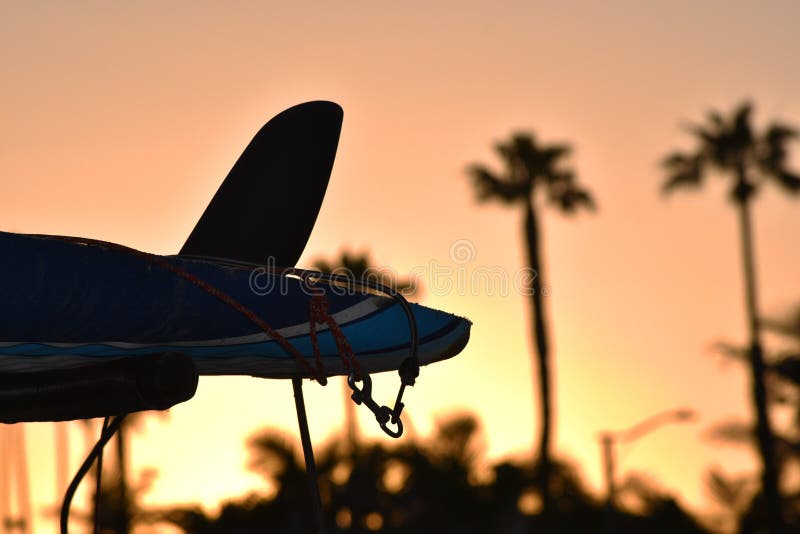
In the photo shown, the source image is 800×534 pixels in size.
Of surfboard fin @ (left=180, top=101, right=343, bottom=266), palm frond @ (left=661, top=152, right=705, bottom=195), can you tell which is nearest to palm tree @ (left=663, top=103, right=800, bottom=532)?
palm frond @ (left=661, top=152, right=705, bottom=195)

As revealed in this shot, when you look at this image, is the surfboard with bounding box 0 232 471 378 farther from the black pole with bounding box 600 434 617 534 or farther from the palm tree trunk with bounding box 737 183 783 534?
the palm tree trunk with bounding box 737 183 783 534

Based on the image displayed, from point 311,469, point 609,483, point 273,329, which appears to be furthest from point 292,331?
point 609,483

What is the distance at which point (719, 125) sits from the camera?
45719 mm

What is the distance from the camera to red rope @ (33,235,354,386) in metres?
3.16

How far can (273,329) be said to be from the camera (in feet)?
11.6

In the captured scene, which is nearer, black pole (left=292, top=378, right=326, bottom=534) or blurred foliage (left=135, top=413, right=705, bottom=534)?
black pole (left=292, top=378, right=326, bottom=534)

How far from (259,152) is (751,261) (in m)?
41.3

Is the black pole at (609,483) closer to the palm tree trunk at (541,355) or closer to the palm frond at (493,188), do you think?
the palm tree trunk at (541,355)

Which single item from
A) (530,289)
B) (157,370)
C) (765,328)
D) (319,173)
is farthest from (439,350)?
(765,328)

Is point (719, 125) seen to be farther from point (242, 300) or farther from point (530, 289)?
point (242, 300)

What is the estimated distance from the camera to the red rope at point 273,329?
3.16 metres

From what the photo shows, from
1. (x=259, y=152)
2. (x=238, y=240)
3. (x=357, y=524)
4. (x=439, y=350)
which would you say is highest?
(x=259, y=152)

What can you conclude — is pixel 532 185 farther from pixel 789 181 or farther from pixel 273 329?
pixel 273 329

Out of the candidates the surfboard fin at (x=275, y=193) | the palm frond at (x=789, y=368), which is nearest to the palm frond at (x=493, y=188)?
the palm frond at (x=789, y=368)
